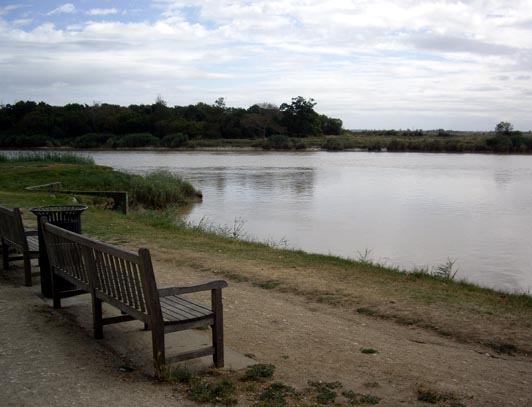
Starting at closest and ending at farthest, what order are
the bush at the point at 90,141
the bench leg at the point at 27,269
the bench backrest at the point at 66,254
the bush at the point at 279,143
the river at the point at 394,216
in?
the bench backrest at the point at 66,254 → the bench leg at the point at 27,269 → the river at the point at 394,216 → the bush at the point at 90,141 → the bush at the point at 279,143

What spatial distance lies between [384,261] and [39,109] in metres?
90.6

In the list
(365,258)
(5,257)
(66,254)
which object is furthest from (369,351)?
(365,258)

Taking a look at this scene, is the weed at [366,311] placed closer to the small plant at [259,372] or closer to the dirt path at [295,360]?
the dirt path at [295,360]

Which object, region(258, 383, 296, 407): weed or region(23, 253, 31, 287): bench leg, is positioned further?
region(23, 253, 31, 287): bench leg

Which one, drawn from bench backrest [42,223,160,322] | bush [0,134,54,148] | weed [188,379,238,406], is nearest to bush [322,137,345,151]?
bush [0,134,54,148]

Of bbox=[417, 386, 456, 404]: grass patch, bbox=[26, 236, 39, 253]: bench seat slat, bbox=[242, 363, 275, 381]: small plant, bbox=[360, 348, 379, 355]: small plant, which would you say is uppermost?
bbox=[26, 236, 39, 253]: bench seat slat

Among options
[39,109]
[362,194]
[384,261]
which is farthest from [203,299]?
[39,109]

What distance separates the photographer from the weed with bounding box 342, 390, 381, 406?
14.0 ft

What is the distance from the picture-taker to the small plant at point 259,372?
462 centimetres

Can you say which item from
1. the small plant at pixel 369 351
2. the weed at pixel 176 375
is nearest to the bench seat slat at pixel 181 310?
the weed at pixel 176 375

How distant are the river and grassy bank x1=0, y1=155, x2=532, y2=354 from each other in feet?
10.3

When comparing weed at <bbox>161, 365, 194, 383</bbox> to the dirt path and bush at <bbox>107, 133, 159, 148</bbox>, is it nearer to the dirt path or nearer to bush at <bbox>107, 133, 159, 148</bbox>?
the dirt path

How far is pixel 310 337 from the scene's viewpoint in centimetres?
593

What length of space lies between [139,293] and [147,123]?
9347cm
